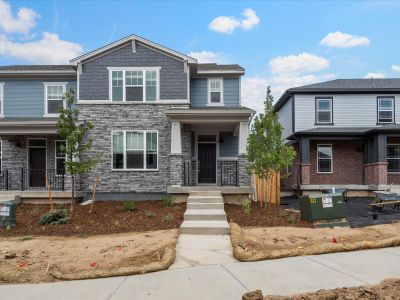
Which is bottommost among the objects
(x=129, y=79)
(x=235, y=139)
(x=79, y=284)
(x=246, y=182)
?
(x=79, y=284)

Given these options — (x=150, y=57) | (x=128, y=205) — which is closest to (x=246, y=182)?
(x=128, y=205)

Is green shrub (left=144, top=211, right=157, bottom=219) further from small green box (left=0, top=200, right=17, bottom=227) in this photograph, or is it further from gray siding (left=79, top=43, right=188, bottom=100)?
gray siding (left=79, top=43, right=188, bottom=100)

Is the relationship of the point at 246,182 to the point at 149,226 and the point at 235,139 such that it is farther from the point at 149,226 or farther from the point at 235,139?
the point at 149,226

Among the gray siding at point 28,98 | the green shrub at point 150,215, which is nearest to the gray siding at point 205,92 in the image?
the gray siding at point 28,98

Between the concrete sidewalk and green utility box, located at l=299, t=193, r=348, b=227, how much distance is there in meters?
3.23

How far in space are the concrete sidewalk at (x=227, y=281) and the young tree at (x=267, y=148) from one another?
5.80 metres

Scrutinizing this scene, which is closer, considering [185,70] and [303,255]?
→ [303,255]

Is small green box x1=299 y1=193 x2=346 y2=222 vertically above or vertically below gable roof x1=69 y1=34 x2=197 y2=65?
below

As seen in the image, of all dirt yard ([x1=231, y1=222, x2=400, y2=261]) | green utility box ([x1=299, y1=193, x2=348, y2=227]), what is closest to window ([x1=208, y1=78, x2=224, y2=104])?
green utility box ([x1=299, y1=193, x2=348, y2=227])

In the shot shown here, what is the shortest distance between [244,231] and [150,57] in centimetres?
1003

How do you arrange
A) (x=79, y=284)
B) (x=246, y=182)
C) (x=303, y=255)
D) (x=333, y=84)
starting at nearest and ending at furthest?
(x=79, y=284) → (x=303, y=255) → (x=246, y=182) → (x=333, y=84)

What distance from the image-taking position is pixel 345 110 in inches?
870

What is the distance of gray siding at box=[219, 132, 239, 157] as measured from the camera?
714 inches

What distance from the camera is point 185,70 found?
1677cm
